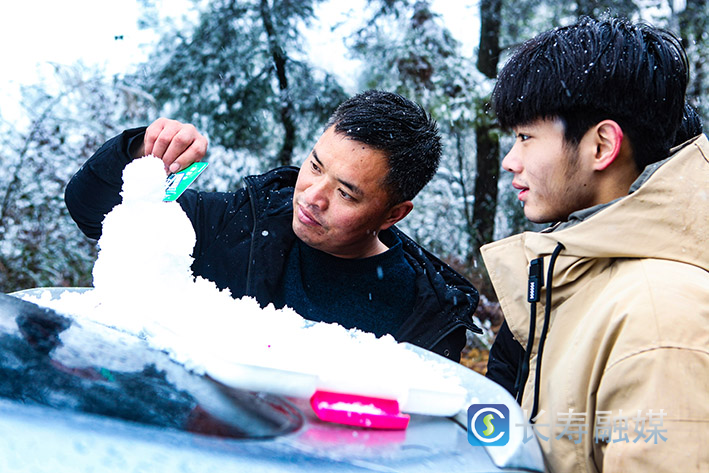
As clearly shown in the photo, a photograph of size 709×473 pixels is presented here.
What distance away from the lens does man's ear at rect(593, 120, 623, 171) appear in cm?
174

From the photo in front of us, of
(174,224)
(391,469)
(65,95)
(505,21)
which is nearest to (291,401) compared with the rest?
(391,469)

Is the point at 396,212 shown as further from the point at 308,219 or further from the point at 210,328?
the point at 210,328

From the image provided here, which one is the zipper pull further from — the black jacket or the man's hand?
the man's hand

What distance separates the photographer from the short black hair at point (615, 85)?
175 centimetres

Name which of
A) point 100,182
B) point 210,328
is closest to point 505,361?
point 210,328

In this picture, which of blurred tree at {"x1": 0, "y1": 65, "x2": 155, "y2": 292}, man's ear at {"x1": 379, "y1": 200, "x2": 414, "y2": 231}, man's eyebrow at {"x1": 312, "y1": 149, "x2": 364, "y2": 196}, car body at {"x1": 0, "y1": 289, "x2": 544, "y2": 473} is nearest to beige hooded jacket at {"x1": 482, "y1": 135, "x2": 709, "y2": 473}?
car body at {"x1": 0, "y1": 289, "x2": 544, "y2": 473}

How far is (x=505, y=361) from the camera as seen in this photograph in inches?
81.8

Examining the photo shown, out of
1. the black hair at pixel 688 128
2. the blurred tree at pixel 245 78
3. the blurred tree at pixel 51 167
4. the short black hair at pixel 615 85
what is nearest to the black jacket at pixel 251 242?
the short black hair at pixel 615 85

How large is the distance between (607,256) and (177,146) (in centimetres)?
134

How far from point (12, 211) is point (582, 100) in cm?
532

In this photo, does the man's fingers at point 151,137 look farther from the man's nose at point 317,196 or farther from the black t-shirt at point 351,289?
the black t-shirt at point 351,289

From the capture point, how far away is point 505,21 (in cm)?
811

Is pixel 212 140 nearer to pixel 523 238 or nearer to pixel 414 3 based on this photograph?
pixel 414 3

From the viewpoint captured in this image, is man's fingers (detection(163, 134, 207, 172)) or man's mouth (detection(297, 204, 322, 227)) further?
man's mouth (detection(297, 204, 322, 227))
